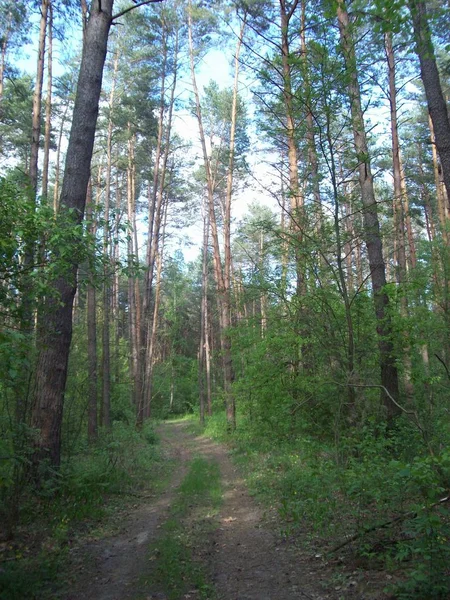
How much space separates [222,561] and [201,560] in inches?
9.2

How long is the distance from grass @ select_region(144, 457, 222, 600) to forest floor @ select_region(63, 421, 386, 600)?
1 centimetres

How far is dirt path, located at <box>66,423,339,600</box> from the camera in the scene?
3863 mm

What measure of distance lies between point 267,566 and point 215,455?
9.61 m

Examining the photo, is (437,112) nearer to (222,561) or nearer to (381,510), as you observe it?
(381,510)

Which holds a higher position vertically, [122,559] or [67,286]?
[67,286]

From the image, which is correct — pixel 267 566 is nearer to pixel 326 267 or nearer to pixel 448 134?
pixel 326 267

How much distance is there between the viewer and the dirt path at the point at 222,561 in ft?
12.7

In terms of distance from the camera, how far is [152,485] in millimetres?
9016

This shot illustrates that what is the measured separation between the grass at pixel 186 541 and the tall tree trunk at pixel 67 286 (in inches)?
81.6

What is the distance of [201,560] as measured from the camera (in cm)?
473

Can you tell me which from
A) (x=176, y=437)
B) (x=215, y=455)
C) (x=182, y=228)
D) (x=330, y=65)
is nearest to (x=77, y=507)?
(x=330, y=65)

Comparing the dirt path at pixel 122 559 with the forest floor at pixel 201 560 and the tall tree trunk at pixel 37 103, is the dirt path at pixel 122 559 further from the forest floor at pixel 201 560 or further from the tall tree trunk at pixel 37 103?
the tall tree trunk at pixel 37 103

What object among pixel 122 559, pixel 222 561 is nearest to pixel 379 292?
pixel 222 561


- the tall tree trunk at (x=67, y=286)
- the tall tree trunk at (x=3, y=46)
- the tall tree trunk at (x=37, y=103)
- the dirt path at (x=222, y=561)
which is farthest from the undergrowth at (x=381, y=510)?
the tall tree trunk at (x=3, y=46)
